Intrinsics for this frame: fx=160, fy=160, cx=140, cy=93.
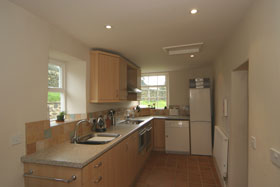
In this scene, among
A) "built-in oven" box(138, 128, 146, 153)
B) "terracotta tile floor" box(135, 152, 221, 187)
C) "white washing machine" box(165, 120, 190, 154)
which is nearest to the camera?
"terracotta tile floor" box(135, 152, 221, 187)

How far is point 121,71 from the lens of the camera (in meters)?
3.12

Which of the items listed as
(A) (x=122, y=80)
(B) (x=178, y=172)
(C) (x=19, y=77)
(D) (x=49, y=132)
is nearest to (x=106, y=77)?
(A) (x=122, y=80)

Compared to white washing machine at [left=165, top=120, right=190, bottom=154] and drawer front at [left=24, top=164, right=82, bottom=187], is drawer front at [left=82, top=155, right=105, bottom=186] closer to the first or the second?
drawer front at [left=24, top=164, right=82, bottom=187]

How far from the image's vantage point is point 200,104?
4.06 metres

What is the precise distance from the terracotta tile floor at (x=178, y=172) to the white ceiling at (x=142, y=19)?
2.36 m

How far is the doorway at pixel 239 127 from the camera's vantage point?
2209 mm

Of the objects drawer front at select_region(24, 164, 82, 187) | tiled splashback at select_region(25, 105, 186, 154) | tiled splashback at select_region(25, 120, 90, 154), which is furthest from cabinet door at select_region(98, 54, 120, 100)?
drawer front at select_region(24, 164, 82, 187)

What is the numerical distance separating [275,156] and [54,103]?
2.53 metres

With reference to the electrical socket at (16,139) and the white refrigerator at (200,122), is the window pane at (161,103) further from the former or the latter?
the electrical socket at (16,139)

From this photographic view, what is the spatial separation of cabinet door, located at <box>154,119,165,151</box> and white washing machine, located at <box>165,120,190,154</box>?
0.61 ft

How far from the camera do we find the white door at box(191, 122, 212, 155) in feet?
13.1

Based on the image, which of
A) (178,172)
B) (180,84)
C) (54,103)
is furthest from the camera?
(180,84)

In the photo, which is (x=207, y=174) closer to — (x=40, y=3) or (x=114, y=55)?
(x=114, y=55)

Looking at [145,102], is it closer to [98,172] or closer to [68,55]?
[68,55]
